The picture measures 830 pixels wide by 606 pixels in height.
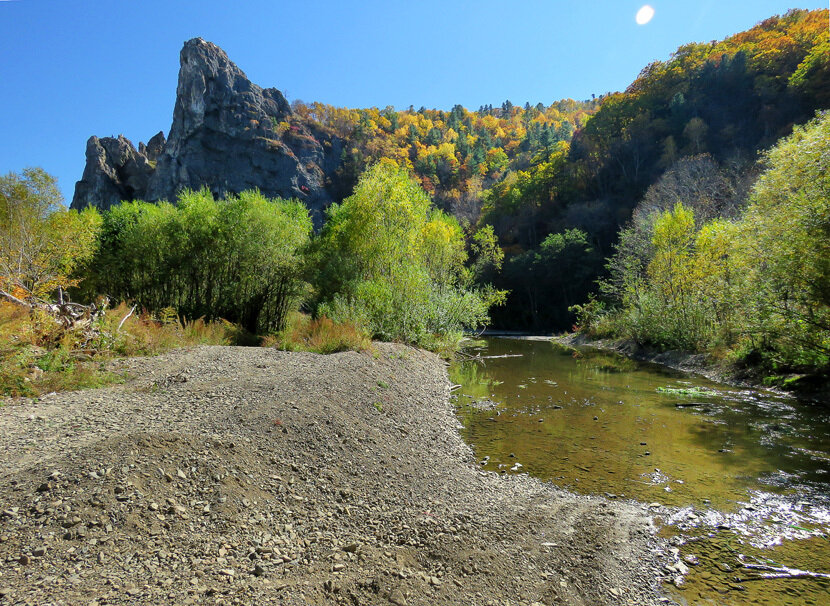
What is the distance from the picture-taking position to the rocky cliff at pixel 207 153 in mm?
67125

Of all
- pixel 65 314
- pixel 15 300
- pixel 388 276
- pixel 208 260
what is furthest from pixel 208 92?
pixel 65 314

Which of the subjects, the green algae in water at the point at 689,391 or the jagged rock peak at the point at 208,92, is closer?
the green algae in water at the point at 689,391

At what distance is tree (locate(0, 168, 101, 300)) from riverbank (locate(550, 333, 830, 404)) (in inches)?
1079

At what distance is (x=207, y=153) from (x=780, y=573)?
3192 inches

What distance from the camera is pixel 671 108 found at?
5050 centimetres

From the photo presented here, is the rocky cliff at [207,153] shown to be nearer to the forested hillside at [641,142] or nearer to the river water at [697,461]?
the forested hillside at [641,142]

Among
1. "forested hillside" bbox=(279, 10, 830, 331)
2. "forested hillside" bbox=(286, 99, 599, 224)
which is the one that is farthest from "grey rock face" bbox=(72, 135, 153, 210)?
"forested hillside" bbox=(279, 10, 830, 331)

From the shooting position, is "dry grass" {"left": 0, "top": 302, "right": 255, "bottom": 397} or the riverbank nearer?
"dry grass" {"left": 0, "top": 302, "right": 255, "bottom": 397}

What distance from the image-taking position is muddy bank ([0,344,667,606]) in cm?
310

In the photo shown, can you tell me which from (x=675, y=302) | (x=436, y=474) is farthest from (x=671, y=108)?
(x=436, y=474)

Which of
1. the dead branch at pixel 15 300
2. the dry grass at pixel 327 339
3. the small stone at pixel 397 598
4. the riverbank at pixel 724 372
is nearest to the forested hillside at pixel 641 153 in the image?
the riverbank at pixel 724 372

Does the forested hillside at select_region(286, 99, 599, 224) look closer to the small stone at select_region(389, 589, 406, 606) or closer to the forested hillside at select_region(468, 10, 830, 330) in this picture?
the forested hillside at select_region(468, 10, 830, 330)

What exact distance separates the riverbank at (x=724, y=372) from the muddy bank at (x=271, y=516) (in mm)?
10038

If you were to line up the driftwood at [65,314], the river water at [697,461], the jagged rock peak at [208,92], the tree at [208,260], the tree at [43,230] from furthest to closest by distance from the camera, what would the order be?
1. the jagged rock peak at [208,92]
2. the tree at [208,260]
3. the tree at [43,230]
4. the driftwood at [65,314]
5. the river water at [697,461]
